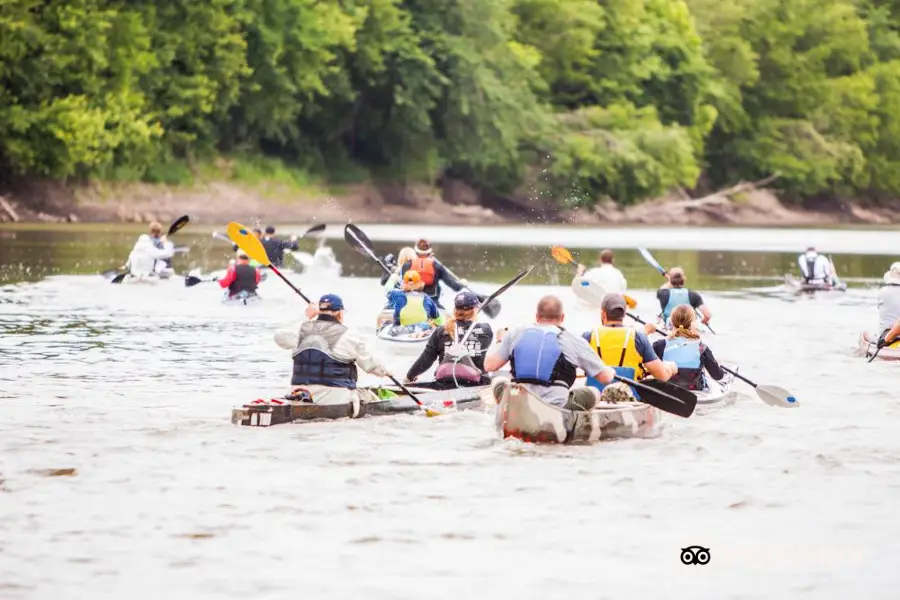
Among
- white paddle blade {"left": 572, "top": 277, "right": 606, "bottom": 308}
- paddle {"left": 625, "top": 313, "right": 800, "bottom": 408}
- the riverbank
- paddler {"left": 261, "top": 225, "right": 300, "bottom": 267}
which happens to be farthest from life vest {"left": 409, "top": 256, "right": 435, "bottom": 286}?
the riverbank

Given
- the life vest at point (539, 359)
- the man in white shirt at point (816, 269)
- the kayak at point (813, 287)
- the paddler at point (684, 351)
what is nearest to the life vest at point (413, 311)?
the paddler at point (684, 351)

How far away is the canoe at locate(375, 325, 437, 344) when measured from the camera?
81.7 feet

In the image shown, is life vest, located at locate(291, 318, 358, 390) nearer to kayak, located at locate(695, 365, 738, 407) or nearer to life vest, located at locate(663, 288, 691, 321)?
kayak, located at locate(695, 365, 738, 407)

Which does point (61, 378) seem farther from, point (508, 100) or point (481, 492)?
point (508, 100)

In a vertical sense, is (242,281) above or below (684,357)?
below

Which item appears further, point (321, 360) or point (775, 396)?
point (775, 396)

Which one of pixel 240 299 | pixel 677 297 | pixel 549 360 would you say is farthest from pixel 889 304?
pixel 240 299

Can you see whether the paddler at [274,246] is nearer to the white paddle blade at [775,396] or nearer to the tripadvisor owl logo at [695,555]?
the white paddle blade at [775,396]

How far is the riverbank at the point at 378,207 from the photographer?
244 ft

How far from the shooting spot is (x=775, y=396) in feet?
63.3

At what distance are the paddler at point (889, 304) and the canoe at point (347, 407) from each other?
7.17 meters

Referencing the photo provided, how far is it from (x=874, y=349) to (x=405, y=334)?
596 cm

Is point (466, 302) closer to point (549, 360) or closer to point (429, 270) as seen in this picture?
point (549, 360)

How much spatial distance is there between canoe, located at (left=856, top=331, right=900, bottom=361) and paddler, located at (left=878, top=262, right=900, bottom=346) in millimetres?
189
